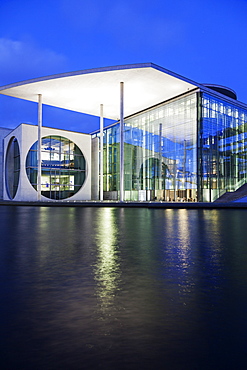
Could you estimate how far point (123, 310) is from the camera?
2.51m

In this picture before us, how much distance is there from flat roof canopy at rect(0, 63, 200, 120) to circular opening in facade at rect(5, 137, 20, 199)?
6.39 m

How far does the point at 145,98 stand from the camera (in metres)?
33.6

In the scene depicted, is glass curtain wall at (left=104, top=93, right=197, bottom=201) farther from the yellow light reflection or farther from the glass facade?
the yellow light reflection

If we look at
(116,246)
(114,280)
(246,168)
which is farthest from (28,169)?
(114,280)

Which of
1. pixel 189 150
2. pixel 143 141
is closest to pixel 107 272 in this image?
pixel 189 150

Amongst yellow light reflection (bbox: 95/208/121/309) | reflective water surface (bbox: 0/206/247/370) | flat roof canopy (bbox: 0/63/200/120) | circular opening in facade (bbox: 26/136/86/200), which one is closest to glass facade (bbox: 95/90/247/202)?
flat roof canopy (bbox: 0/63/200/120)

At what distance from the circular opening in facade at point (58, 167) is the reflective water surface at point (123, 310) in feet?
Result: 101

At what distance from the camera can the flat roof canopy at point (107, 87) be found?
1046 inches

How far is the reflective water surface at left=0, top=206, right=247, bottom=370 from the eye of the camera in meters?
1.77

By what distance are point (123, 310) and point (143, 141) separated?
1408 inches

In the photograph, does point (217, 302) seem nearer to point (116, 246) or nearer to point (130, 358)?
point (130, 358)

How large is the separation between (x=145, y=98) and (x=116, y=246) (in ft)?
98.1

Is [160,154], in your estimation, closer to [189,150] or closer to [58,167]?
[189,150]

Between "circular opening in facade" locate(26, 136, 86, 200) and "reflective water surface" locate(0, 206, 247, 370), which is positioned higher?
"circular opening in facade" locate(26, 136, 86, 200)
